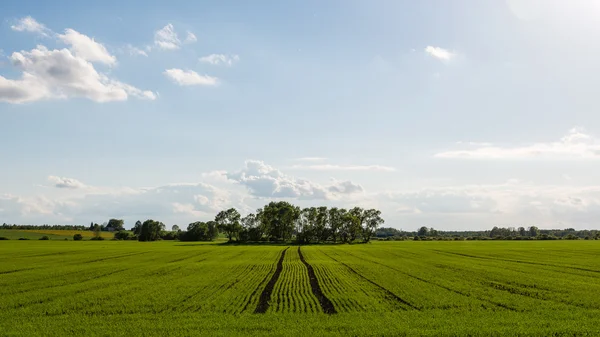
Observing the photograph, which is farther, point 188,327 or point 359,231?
point 359,231

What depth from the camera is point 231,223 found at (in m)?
191

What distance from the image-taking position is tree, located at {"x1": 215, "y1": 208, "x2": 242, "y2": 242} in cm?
19038

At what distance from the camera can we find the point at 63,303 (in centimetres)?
2933

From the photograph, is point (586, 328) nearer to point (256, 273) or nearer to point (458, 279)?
point (458, 279)

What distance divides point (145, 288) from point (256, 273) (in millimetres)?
16060

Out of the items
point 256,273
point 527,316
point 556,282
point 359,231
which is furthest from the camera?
point 359,231

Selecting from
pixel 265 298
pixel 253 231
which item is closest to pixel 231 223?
pixel 253 231

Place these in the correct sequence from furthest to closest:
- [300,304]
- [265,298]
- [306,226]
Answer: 1. [306,226]
2. [265,298]
3. [300,304]

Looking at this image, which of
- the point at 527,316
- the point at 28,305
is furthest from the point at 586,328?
the point at 28,305

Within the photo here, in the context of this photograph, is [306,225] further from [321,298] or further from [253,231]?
[321,298]

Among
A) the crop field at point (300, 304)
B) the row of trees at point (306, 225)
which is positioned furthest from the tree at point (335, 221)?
the crop field at point (300, 304)

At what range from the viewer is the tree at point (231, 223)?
19038 cm

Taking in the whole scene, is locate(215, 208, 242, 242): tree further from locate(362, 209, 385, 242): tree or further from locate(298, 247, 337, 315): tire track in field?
locate(298, 247, 337, 315): tire track in field

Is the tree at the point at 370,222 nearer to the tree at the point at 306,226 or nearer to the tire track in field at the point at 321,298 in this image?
the tree at the point at 306,226
